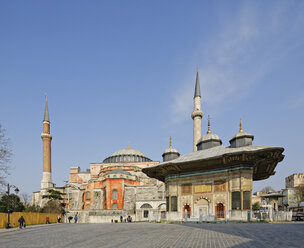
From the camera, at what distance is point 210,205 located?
27234mm

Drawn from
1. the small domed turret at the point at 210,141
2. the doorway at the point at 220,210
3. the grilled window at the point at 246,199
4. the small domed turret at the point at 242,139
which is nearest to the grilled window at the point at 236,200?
the grilled window at the point at 246,199

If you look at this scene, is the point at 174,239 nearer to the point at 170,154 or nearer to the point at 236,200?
the point at 236,200

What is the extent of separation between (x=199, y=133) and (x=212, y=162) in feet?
66.0

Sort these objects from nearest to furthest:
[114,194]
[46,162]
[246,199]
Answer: [246,199] → [114,194] → [46,162]

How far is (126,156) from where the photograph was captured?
74.4m

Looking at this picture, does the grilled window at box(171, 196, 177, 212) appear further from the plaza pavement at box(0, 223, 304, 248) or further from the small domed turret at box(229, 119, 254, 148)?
the plaza pavement at box(0, 223, 304, 248)

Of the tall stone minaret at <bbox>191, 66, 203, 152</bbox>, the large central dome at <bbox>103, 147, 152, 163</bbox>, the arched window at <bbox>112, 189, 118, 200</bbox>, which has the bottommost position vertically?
the arched window at <bbox>112, 189, 118, 200</bbox>

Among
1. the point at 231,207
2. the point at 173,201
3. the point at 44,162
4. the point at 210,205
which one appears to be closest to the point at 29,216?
the point at 173,201

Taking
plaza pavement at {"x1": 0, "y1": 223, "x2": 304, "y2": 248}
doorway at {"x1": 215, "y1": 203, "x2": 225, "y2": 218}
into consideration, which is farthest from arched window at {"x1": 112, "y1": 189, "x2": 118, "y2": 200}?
plaza pavement at {"x1": 0, "y1": 223, "x2": 304, "y2": 248}

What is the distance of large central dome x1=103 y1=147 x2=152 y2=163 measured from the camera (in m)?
73.9

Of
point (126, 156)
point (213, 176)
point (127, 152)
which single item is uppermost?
point (127, 152)

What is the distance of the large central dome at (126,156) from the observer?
73938mm

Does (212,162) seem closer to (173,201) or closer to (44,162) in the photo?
(173,201)

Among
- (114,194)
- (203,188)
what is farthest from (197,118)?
(114,194)
